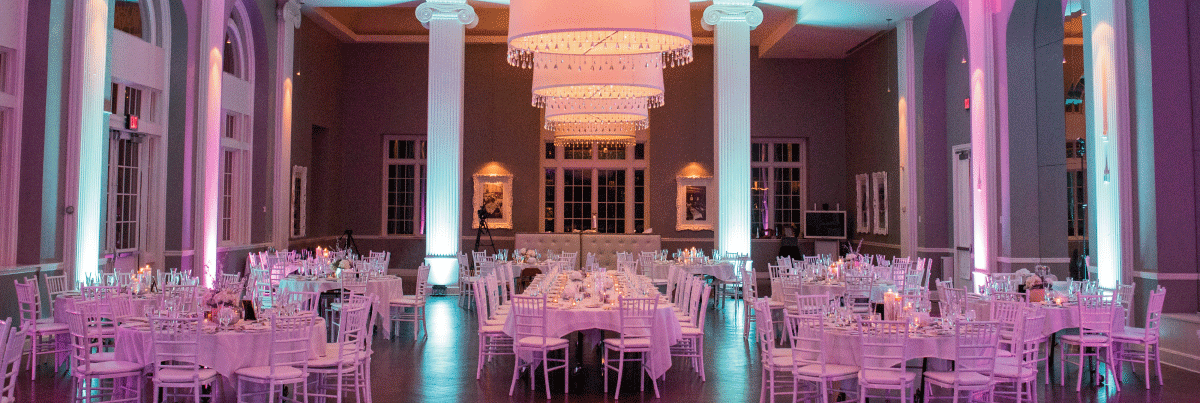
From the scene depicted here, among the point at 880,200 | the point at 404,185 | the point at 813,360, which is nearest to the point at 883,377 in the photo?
the point at 813,360

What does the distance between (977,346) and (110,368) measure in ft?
18.8

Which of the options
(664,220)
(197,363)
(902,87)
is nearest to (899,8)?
(902,87)

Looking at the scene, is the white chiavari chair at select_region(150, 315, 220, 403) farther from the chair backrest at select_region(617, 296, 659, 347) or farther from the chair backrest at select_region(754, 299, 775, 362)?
the chair backrest at select_region(754, 299, 775, 362)

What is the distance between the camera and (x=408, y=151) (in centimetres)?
1995

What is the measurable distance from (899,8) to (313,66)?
10824mm

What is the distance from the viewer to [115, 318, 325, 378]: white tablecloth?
5.98m

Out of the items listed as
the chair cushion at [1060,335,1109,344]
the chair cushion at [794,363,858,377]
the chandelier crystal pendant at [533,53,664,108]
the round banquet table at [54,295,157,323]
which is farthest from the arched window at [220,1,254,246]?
the chair cushion at [1060,335,1109,344]

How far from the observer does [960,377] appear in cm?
596

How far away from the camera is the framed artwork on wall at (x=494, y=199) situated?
19562 millimetres

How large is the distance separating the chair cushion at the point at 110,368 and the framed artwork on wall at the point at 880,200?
13706mm

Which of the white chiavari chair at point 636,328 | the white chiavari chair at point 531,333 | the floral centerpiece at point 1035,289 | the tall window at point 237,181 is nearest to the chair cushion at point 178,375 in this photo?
the white chiavari chair at point 531,333

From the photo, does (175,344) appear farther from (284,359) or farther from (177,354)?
(284,359)

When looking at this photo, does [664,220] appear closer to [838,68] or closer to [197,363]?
[838,68]

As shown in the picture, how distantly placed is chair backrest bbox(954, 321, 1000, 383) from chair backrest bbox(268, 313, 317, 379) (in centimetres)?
425
